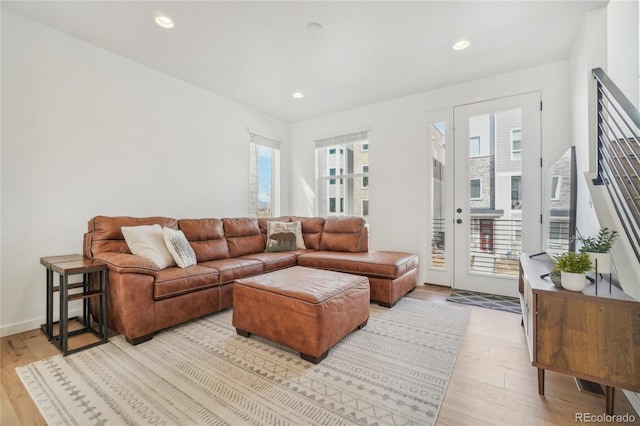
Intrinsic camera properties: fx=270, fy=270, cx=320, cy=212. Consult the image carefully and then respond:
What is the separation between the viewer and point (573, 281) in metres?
1.41

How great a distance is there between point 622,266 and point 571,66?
243 centimetres

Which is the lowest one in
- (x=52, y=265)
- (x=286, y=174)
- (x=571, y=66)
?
(x=52, y=265)

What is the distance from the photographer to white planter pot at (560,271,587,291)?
1397 mm

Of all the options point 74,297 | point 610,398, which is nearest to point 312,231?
point 74,297

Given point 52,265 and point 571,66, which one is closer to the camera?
point 52,265

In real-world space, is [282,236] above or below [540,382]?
above

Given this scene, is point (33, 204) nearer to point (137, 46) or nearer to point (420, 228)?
point (137, 46)

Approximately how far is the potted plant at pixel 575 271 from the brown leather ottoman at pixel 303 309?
132 centimetres

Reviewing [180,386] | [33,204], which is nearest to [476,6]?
[180,386]

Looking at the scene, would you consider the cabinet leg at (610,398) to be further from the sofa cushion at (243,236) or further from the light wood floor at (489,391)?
the sofa cushion at (243,236)

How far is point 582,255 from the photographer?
1434 mm

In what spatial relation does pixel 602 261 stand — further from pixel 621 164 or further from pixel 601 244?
pixel 621 164

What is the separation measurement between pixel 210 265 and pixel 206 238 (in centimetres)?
58

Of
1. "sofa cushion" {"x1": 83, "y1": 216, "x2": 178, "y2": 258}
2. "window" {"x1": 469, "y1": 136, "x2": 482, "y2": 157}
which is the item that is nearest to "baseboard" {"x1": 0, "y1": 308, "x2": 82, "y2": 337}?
"sofa cushion" {"x1": 83, "y1": 216, "x2": 178, "y2": 258}
